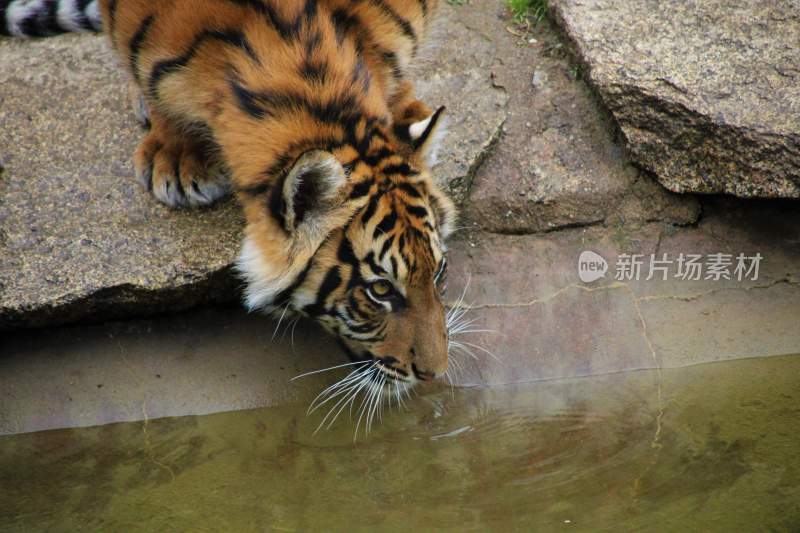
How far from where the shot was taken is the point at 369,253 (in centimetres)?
317

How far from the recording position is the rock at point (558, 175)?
4285 mm

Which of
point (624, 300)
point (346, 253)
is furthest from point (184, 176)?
point (624, 300)

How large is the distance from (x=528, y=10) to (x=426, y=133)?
6.59ft

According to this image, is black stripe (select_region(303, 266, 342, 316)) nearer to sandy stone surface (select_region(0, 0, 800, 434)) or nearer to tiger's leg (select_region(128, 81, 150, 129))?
sandy stone surface (select_region(0, 0, 800, 434))

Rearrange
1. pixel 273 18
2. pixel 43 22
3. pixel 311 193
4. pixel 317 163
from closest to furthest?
pixel 317 163, pixel 311 193, pixel 273 18, pixel 43 22

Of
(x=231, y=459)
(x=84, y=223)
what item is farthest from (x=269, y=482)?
(x=84, y=223)

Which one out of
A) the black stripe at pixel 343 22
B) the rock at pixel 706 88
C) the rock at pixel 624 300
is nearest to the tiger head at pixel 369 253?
the black stripe at pixel 343 22

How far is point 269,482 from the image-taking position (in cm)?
360

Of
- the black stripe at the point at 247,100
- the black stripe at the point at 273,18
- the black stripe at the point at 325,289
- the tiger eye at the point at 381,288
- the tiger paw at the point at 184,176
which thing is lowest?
the tiger paw at the point at 184,176

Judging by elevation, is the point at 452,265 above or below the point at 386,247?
below

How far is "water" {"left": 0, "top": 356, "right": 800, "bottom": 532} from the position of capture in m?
3.38

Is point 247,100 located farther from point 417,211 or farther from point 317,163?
point 417,211

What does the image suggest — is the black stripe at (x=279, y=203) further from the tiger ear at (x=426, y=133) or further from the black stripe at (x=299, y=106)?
the tiger ear at (x=426, y=133)

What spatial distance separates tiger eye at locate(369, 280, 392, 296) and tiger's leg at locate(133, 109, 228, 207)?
0.97m
